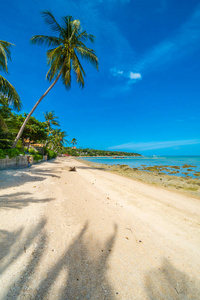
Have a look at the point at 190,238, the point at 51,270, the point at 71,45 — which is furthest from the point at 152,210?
the point at 71,45

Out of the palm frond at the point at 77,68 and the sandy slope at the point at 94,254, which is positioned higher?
the palm frond at the point at 77,68

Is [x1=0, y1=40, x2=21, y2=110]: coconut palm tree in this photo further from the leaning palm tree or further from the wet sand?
the wet sand

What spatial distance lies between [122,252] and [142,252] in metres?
0.41

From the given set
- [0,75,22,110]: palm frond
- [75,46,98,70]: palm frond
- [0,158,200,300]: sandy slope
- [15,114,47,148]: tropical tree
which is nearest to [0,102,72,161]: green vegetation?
[15,114,47,148]: tropical tree

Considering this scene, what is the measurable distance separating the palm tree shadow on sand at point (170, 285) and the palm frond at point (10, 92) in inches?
619

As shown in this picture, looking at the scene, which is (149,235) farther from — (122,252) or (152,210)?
(152,210)

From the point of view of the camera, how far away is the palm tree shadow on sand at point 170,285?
166 centimetres

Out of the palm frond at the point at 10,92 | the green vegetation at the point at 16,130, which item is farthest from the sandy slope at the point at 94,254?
the palm frond at the point at 10,92

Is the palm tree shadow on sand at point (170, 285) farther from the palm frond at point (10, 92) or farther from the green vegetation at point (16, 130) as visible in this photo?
the palm frond at point (10, 92)

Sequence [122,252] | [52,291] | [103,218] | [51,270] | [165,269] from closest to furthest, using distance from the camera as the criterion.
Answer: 1. [52,291]
2. [51,270]
3. [165,269]
4. [122,252]
5. [103,218]

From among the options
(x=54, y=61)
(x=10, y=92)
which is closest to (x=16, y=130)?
(x=10, y=92)

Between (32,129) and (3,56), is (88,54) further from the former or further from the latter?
(32,129)

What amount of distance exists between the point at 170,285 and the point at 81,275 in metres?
1.34

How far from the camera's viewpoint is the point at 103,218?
349cm
